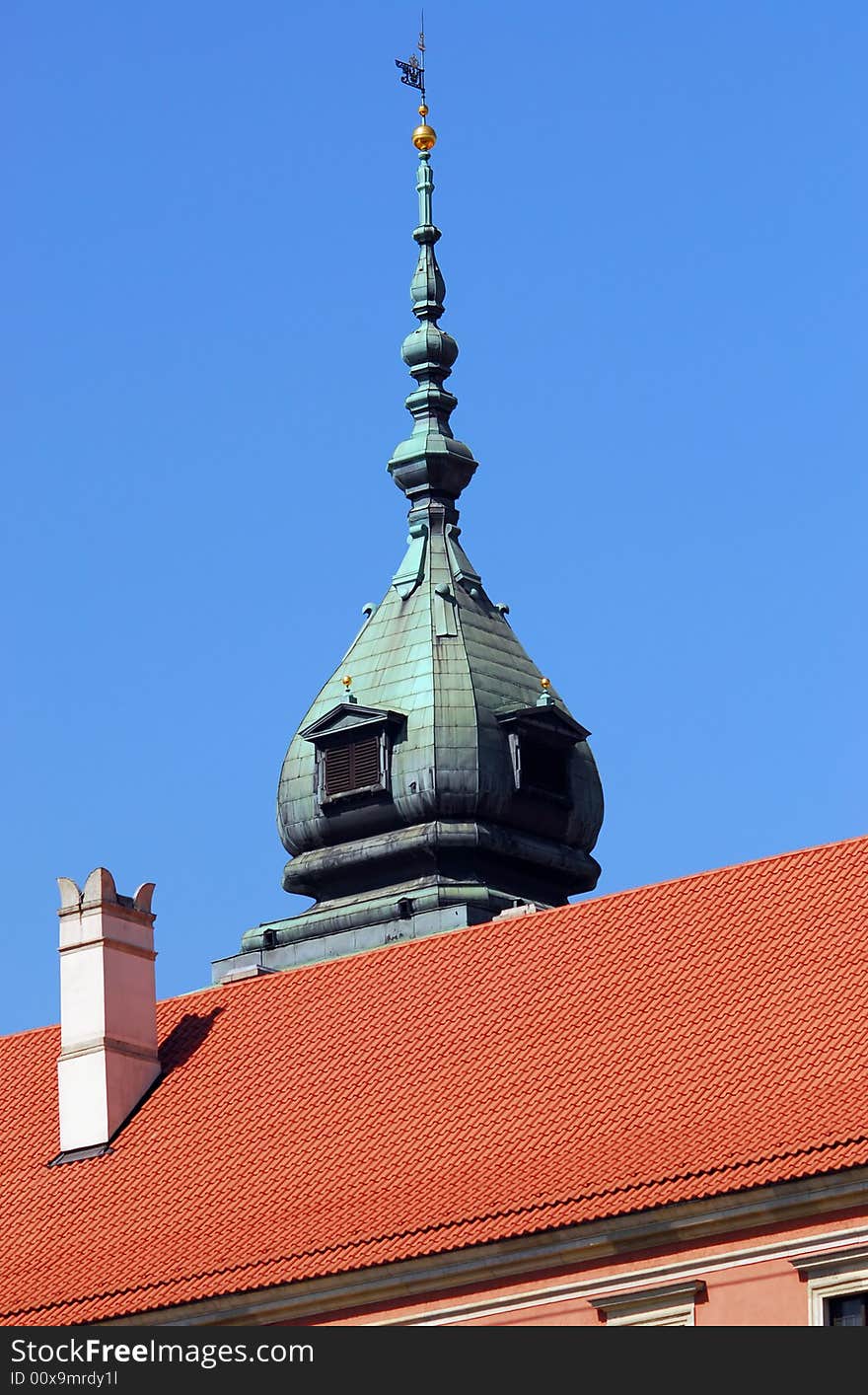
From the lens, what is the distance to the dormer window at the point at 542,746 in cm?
7456

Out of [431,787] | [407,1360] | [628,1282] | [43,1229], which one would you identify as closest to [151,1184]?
[43,1229]

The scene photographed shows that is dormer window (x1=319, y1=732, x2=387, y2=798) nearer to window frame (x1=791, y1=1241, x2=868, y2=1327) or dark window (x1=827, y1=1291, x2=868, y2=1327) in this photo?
window frame (x1=791, y1=1241, x2=868, y2=1327)

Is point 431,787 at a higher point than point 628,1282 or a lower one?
higher

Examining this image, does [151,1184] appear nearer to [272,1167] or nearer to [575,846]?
[272,1167]

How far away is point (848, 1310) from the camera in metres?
43.0

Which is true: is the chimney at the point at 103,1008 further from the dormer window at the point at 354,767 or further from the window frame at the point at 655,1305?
the dormer window at the point at 354,767

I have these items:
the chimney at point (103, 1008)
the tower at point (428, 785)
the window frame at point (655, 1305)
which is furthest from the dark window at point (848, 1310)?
the tower at point (428, 785)

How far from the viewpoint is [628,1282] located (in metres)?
44.5

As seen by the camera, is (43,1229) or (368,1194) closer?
(368,1194)

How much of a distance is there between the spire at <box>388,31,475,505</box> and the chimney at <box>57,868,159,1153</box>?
2436 cm

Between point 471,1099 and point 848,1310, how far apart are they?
7.66 meters

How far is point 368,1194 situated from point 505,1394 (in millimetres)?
10522

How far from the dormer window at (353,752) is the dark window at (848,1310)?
3187 cm

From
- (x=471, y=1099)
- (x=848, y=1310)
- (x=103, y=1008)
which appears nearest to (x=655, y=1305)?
(x=848, y=1310)
